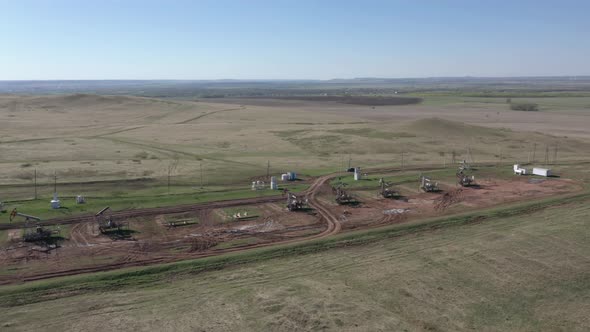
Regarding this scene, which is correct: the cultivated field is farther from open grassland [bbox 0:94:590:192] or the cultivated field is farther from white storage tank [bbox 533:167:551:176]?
white storage tank [bbox 533:167:551:176]

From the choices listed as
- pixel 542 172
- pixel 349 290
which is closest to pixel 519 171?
pixel 542 172

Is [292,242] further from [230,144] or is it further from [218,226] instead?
[230,144]

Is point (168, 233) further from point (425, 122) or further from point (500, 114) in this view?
point (500, 114)

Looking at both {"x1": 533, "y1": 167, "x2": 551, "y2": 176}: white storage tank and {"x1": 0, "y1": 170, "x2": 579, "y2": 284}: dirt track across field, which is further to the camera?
{"x1": 533, "y1": 167, "x2": 551, "y2": 176}: white storage tank

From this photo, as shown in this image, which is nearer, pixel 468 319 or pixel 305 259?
pixel 468 319

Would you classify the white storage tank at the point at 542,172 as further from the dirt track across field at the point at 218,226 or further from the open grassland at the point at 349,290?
the open grassland at the point at 349,290

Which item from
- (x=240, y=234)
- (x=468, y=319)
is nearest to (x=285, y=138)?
(x=240, y=234)

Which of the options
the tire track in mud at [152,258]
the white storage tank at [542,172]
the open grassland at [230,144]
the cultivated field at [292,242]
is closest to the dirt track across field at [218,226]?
the tire track in mud at [152,258]

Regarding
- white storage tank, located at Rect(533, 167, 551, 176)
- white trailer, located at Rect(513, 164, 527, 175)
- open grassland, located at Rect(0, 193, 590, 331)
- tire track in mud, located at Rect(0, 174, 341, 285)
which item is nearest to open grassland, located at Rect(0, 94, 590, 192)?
white trailer, located at Rect(513, 164, 527, 175)
